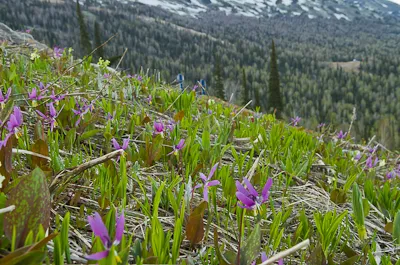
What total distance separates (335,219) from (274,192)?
56 cm

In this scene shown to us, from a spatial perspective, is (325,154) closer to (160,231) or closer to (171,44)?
(160,231)

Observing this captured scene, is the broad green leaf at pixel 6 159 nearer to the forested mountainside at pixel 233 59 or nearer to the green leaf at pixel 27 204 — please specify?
the green leaf at pixel 27 204

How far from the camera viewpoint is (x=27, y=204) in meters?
0.88

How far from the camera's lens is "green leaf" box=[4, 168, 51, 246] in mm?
871

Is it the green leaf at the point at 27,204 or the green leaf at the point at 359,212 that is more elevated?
the green leaf at the point at 27,204

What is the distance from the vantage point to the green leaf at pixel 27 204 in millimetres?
871

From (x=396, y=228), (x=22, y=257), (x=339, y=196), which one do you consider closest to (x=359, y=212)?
(x=396, y=228)

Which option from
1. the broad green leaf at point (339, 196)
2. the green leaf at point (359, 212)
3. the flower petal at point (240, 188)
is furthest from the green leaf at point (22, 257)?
the broad green leaf at point (339, 196)

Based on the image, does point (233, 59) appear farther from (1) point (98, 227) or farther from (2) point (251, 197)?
(1) point (98, 227)

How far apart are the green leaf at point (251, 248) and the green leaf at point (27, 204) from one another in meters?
0.52

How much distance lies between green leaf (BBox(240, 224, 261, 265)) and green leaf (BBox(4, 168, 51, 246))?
1.72ft

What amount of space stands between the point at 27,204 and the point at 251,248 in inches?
22.7

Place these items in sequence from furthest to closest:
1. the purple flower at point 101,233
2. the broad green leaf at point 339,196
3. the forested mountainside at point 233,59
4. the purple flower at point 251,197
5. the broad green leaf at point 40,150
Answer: the forested mountainside at point 233,59 < the broad green leaf at point 339,196 < the broad green leaf at point 40,150 < the purple flower at point 251,197 < the purple flower at point 101,233

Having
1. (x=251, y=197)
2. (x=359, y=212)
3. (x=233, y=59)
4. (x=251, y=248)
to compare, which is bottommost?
(x=233, y=59)
